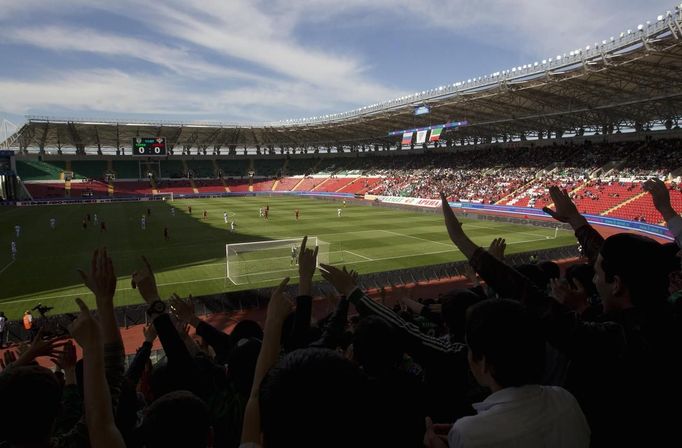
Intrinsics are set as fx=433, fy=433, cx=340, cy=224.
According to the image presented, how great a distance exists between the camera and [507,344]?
6.91 ft

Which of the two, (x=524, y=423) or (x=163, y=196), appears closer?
(x=524, y=423)

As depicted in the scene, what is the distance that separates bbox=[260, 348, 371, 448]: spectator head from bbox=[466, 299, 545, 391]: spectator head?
2.68 feet

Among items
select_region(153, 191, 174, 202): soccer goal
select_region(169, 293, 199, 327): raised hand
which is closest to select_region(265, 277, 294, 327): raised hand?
select_region(169, 293, 199, 327): raised hand

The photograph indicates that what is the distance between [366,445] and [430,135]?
196 ft

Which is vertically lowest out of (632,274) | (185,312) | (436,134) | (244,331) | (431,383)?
(244,331)

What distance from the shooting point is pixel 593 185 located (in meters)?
48.8

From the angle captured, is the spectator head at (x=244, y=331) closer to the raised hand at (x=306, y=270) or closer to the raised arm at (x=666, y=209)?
the raised hand at (x=306, y=270)

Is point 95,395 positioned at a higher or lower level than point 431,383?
higher

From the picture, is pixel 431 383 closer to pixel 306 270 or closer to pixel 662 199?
pixel 306 270

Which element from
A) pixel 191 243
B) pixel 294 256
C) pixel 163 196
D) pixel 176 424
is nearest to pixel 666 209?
pixel 176 424

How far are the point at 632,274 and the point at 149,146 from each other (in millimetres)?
72728

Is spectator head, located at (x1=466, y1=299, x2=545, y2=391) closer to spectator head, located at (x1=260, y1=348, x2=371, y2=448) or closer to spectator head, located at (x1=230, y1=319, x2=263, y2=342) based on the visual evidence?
spectator head, located at (x1=260, y1=348, x2=371, y2=448)

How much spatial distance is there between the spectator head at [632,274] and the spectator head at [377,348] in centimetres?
136

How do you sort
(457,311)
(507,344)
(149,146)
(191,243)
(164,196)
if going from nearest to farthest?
(507,344), (457,311), (191,243), (149,146), (164,196)
